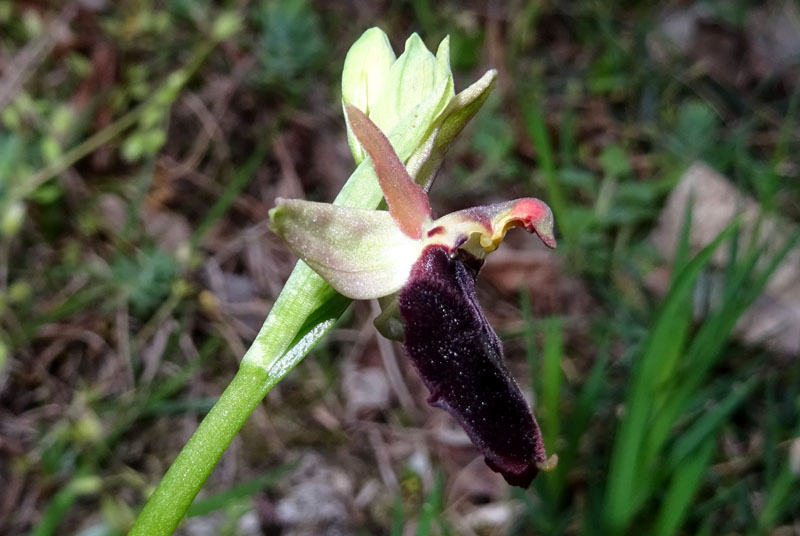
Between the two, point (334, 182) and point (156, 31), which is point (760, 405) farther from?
point (156, 31)

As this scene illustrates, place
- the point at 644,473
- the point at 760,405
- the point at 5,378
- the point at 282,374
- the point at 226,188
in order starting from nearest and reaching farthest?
the point at 282,374, the point at 644,473, the point at 5,378, the point at 760,405, the point at 226,188

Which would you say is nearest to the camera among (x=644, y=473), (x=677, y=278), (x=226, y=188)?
(x=677, y=278)

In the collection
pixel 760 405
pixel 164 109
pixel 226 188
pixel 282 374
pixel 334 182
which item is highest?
pixel 282 374

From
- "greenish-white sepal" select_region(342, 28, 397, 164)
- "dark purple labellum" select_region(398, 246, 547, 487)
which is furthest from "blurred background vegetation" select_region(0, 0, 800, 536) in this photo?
"greenish-white sepal" select_region(342, 28, 397, 164)

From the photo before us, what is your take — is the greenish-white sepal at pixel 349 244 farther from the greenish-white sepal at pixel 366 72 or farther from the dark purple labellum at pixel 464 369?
the greenish-white sepal at pixel 366 72

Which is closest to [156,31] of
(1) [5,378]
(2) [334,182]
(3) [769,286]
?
(2) [334,182]

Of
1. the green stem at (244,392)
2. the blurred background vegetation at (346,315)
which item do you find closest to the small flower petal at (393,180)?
the green stem at (244,392)

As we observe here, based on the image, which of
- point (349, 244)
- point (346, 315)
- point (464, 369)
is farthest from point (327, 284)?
point (346, 315)

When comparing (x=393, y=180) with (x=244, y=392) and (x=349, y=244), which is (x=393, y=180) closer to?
(x=349, y=244)

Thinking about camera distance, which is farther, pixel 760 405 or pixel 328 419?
pixel 760 405
